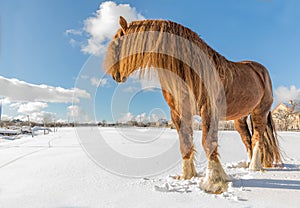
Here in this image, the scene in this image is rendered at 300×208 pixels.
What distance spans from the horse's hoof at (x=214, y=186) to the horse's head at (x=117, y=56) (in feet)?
4.59

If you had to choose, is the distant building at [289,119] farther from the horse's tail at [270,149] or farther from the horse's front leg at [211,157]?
the horse's front leg at [211,157]

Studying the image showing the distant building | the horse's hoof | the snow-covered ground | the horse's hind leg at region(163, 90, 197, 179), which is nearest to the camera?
the snow-covered ground

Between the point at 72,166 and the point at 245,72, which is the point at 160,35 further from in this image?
the point at 72,166

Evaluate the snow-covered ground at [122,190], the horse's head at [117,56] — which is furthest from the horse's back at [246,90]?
the horse's head at [117,56]

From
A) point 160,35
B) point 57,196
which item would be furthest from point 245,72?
point 57,196

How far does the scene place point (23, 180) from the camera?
2.12 metres

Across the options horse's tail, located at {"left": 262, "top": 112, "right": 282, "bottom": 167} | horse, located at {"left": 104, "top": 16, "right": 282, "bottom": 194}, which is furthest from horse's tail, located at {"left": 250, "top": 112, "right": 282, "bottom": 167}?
horse, located at {"left": 104, "top": 16, "right": 282, "bottom": 194}

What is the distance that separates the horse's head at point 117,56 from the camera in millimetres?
2018

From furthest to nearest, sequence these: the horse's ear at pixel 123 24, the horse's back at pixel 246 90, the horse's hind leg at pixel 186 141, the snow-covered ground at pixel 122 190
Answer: the horse's back at pixel 246 90 → the horse's hind leg at pixel 186 141 → the horse's ear at pixel 123 24 → the snow-covered ground at pixel 122 190

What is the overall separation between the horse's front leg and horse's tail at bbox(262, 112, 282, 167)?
5.28 ft

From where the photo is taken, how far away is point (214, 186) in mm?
1936

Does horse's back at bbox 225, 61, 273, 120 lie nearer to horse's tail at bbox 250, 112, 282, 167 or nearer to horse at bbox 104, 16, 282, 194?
horse at bbox 104, 16, 282, 194

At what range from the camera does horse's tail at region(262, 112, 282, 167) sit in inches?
130

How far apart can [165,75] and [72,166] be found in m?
1.89
